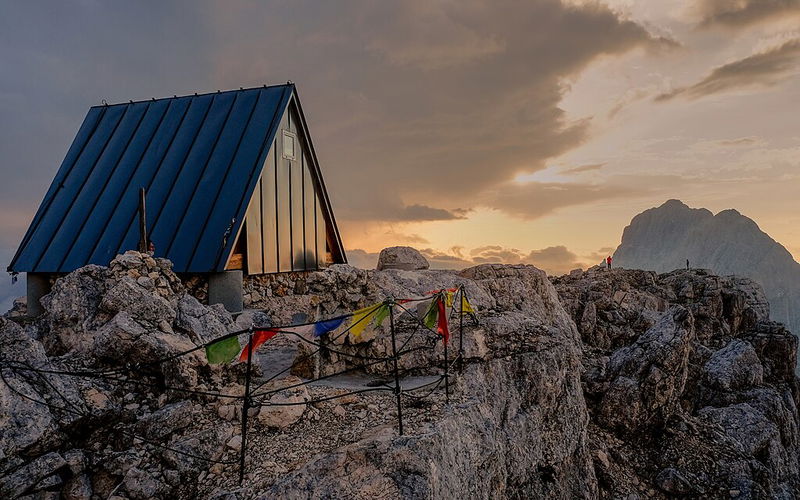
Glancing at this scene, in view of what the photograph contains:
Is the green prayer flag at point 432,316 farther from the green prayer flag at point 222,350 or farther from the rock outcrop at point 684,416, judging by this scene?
the rock outcrop at point 684,416

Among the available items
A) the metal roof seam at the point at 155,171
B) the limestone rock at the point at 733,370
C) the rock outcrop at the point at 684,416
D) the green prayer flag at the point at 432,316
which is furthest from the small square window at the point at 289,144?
the limestone rock at the point at 733,370

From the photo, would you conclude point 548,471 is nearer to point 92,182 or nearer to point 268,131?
point 268,131

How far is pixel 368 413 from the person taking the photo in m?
→ 7.71

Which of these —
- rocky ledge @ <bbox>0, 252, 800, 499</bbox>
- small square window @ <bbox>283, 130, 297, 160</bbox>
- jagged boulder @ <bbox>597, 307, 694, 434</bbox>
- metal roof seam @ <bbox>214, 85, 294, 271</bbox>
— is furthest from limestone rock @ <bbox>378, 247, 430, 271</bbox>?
jagged boulder @ <bbox>597, 307, 694, 434</bbox>

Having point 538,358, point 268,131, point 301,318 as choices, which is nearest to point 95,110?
point 268,131

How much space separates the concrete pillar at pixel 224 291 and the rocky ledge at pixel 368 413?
1959 millimetres

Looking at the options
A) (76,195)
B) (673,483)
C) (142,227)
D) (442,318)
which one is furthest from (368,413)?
(76,195)

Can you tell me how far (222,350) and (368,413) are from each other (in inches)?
98.6

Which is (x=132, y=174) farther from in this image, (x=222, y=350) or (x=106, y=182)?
(x=222, y=350)

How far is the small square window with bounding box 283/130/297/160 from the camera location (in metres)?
19.7

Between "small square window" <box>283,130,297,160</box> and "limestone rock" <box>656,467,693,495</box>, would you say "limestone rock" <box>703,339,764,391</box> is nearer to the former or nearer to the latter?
"limestone rock" <box>656,467,693,495</box>

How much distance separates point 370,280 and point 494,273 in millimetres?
5775

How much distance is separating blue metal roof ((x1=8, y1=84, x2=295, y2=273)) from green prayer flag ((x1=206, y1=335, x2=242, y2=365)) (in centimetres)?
950

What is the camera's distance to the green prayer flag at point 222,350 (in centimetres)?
696
